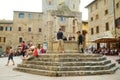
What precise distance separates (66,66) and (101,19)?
81.6ft

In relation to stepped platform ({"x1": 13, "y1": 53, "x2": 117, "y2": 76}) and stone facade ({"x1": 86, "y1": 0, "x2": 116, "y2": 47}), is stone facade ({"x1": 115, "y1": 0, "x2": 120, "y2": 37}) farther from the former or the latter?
stepped platform ({"x1": 13, "y1": 53, "x2": 117, "y2": 76})

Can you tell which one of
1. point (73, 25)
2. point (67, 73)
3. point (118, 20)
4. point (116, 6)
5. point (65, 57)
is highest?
point (116, 6)

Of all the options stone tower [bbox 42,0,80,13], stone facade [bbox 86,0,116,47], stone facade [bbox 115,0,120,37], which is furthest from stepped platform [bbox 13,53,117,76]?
stone tower [bbox 42,0,80,13]

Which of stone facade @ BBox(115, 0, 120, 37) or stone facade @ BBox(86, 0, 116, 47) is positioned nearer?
stone facade @ BBox(115, 0, 120, 37)

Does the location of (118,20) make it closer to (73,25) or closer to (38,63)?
(73,25)

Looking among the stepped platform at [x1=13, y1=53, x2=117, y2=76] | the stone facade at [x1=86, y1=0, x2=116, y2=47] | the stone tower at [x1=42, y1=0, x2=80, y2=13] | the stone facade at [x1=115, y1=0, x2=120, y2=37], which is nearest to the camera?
the stepped platform at [x1=13, y1=53, x2=117, y2=76]

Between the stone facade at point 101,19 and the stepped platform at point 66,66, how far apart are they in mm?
18985

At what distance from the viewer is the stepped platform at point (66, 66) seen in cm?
952

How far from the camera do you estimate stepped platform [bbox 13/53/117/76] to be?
952 centimetres

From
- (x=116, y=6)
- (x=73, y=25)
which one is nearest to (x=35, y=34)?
(x=116, y=6)

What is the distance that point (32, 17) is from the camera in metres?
50.2

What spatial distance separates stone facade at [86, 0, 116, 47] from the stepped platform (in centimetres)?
1898

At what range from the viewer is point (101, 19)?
110 feet

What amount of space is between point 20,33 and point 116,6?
27937 millimetres
